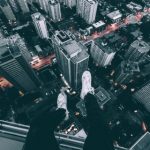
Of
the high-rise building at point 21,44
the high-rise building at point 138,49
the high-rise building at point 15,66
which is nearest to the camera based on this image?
the high-rise building at point 15,66

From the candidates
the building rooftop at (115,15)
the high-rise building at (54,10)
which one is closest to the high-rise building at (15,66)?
the high-rise building at (54,10)

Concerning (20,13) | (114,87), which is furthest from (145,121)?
(20,13)

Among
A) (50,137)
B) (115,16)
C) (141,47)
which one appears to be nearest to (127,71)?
(141,47)

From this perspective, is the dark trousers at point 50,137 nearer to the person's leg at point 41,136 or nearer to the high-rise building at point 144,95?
the person's leg at point 41,136

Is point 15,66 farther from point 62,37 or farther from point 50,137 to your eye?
point 50,137

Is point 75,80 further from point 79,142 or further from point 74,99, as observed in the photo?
point 79,142

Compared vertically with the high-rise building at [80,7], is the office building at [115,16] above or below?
below
